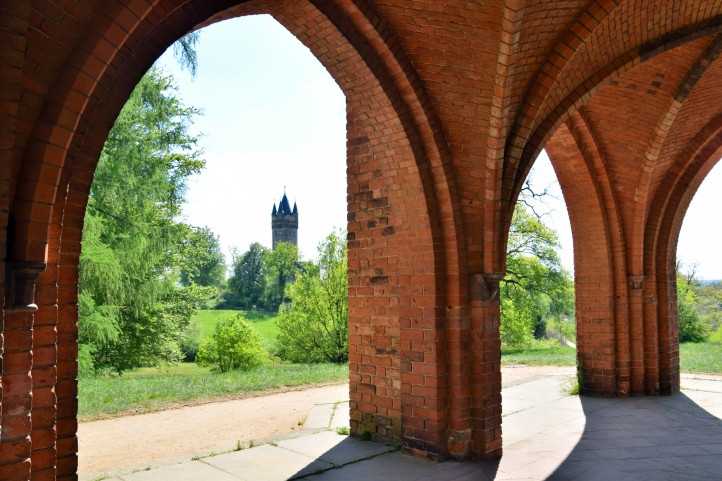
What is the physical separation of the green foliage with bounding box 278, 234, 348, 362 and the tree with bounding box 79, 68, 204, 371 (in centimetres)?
551

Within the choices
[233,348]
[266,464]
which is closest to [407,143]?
[266,464]

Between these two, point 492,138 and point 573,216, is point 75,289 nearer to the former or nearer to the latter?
point 492,138

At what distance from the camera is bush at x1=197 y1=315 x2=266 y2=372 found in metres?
19.8

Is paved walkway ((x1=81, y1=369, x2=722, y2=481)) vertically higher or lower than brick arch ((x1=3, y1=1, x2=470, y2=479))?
lower

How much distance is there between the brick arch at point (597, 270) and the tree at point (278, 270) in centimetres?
5607

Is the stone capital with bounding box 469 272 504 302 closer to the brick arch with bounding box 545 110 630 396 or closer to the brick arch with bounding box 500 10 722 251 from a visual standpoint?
the brick arch with bounding box 500 10 722 251

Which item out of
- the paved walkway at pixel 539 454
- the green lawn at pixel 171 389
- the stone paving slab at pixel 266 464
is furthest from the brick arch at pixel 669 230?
the stone paving slab at pixel 266 464

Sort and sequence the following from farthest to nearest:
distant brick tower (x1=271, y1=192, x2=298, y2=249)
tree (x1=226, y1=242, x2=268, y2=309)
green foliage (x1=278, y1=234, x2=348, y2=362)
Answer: distant brick tower (x1=271, y1=192, x2=298, y2=249), tree (x1=226, y1=242, x2=268, y2=309), green foliage (x1=278, y1=234, x2=348, y2=362)

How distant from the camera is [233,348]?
19.8 meters

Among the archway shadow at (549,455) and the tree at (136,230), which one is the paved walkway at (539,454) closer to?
the archway shadow at (549,455)

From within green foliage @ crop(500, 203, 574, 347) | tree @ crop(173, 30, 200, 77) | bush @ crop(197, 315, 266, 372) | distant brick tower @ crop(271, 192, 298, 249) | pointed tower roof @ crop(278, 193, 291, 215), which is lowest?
bush @ crop(197, 315, 266, 372)

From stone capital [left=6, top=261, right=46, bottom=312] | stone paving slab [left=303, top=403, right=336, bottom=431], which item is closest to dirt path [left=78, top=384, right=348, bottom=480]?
stone paving slab [left=303, top=403, right=336, bottom=431]

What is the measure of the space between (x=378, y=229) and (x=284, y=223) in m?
87.1

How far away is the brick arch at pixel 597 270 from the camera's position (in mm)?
8984
